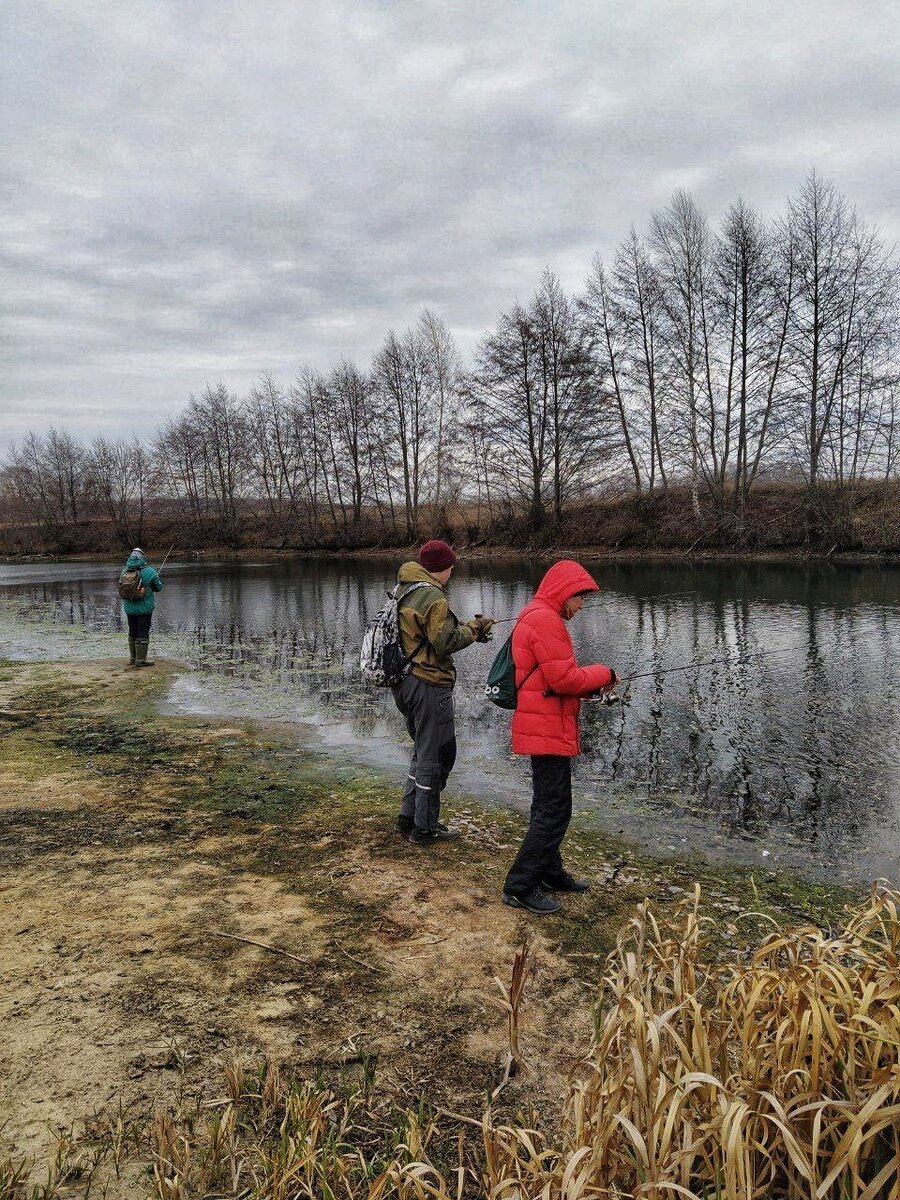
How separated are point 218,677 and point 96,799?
20.9 feet

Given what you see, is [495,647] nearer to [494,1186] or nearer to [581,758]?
[581,758]

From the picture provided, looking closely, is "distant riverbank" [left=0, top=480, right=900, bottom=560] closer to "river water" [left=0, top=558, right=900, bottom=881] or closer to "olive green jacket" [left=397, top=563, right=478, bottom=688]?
"river water" [left=0, top=558, right=900, bottom=881]

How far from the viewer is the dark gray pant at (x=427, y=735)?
5.21 metres

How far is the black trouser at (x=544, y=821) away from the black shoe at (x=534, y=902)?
32 mm

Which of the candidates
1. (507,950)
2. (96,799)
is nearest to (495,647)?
(96,799)

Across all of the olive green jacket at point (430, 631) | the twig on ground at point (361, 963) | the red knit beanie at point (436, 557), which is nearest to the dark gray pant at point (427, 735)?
the olive green jacket at point (430, 631)

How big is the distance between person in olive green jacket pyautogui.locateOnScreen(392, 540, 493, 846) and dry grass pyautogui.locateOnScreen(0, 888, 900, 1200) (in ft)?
8.60

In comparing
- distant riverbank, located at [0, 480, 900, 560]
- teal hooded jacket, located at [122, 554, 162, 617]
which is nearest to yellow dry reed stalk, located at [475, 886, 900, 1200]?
teal hooded jacket, located at [122, 554, 162, 617]

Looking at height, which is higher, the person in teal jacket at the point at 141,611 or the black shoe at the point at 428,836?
the person in teal jacket at the point at 141,611

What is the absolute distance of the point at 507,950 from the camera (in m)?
3.96

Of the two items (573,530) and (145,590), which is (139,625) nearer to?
(145,590)

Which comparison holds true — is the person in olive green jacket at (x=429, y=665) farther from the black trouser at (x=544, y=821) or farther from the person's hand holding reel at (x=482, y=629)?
the black trouser at (x=544, y=821)

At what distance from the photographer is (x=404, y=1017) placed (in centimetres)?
331

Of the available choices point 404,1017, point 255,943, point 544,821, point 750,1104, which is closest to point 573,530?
point 544,821
